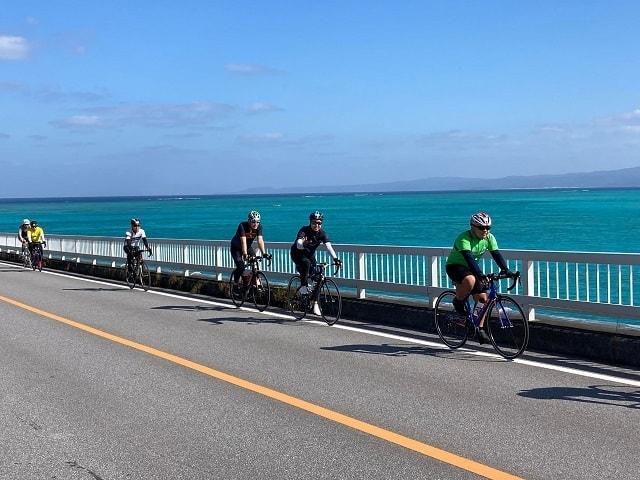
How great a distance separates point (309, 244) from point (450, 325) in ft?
11.7

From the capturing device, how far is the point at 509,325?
10039 mm

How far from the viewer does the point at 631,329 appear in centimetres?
983

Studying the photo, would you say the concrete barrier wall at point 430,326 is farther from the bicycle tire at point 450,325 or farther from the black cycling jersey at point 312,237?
the black cycling jersey at point 312,237

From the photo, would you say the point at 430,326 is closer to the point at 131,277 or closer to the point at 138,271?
the point at 138,271

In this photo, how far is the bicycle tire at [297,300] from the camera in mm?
14148

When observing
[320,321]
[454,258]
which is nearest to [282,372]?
[454,258]

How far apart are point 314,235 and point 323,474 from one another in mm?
8494

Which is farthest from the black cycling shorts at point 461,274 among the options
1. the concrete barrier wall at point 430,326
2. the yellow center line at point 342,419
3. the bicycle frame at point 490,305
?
the yellow center line at point 342,419

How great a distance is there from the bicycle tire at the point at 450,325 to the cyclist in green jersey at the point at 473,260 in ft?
0.86

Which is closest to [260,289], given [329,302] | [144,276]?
[329,302]

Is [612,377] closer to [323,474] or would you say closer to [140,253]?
[323,474]

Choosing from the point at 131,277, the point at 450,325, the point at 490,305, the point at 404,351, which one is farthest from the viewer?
the point at 131,277

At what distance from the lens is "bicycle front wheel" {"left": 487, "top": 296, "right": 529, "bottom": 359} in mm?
9951

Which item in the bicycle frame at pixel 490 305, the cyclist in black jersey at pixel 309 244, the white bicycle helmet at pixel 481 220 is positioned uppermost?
the white bicycle helmet at pixel 481 220
